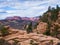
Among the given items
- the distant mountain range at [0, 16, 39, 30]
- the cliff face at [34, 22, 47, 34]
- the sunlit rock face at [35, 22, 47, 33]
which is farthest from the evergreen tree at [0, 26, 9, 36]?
the distant mountain range at [0, 16, 39, 30]

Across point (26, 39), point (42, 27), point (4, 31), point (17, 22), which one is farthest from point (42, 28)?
point (17, 22)

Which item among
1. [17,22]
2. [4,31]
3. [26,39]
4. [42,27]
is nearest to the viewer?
[4,31]

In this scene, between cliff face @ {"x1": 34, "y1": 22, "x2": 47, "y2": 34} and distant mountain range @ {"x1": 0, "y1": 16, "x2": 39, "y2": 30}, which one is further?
distant mountain range @ {"x1": 0, "y1": 16, "x2": 39, "y2": 30}

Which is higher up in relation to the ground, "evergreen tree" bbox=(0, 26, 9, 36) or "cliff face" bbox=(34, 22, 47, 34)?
"evergreen tree" bbox=(0, 26, 9, 36)

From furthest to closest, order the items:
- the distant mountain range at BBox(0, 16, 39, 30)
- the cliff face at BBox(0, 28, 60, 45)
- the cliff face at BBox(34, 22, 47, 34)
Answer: the distant mountain range at BBox(0, 16, 39, 30) < the cliff face at BBox(34, 22, 47, 34) < the cliff face at BBox(0, 28, 60, 45)

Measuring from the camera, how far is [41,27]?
83688 millimetres

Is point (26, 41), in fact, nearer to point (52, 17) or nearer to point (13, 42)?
point (13, 42)

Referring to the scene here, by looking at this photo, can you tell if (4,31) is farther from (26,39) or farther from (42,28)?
(42,28)

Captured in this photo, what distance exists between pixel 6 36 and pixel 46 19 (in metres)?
35.4

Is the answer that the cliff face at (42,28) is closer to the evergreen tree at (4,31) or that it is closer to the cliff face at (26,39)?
the cliff face at (26,39)

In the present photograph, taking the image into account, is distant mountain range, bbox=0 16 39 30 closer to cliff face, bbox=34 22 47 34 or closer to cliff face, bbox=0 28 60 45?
cliff face, bbox=34 22 47 34

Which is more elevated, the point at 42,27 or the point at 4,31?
the point at 4,31

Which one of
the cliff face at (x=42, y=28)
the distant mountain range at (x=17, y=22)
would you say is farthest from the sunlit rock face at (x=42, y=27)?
the distant mountain range at (x=17, y=22)

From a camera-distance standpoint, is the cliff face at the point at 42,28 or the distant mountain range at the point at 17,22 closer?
the cliff face at the point at 42,28
